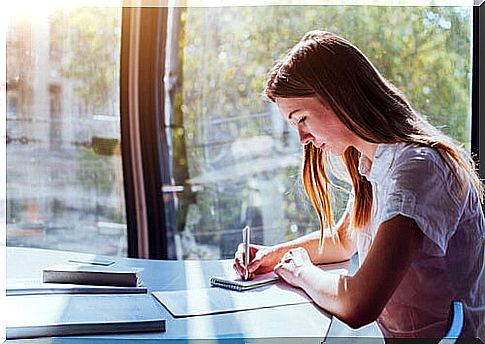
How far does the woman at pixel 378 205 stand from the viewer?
258cm

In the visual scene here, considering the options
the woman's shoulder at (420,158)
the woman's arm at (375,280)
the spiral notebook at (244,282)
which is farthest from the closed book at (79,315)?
the woman's shoulder at (420,158)

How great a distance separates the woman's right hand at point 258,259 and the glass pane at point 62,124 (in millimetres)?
494

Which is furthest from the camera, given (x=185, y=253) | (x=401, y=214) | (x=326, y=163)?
(x=185, y=253)

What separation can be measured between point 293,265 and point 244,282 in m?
0.20

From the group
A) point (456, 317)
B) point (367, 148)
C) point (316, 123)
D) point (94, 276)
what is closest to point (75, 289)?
point (94, 276)

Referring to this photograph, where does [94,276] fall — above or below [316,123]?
below

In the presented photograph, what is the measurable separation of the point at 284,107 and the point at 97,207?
89cm

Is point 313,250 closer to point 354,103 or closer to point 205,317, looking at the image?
point 205,317

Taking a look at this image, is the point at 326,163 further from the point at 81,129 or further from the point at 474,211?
the point at 81,129

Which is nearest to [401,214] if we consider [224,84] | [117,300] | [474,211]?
[474,211]

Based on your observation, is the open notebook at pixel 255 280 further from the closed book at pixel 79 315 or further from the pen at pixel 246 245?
the closed book at pixel 79 315

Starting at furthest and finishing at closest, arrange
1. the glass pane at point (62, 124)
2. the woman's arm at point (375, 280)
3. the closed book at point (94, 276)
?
the glass pane at point (62, 124)
the closed book at point (94, 276)
the woman's arm at point (375, 280)

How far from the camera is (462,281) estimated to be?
267 cm

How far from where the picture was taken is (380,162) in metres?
2.67
